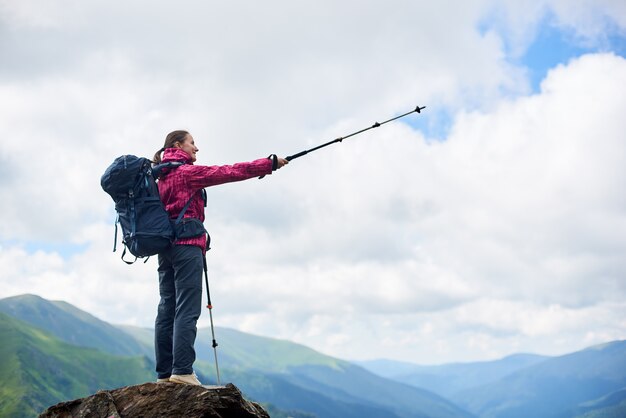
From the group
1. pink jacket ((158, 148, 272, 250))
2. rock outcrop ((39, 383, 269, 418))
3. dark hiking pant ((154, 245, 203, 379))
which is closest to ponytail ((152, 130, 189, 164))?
pink jacket ((158, 148, 272, 250))

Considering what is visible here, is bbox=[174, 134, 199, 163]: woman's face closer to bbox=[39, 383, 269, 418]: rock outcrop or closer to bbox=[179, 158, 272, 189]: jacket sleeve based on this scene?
bbox=[179, 158, 272, 189]: jacket sleeve

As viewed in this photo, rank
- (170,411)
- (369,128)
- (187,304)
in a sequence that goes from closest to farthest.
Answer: (170,411) → (187,304) → (369,128)

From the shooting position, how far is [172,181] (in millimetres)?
10281

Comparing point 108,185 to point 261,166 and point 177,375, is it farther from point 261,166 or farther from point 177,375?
point 177,375

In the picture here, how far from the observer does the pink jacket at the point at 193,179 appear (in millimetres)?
10156

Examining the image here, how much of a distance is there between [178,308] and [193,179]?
89.9 inches

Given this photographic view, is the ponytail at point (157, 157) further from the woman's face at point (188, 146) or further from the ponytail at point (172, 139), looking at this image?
the woman's face at point (188, 146)

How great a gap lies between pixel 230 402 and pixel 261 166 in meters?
4.08

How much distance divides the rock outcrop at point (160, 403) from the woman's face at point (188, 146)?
13.4 ft

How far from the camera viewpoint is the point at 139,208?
9.91 metres

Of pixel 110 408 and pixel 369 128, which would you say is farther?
pixel 369 128

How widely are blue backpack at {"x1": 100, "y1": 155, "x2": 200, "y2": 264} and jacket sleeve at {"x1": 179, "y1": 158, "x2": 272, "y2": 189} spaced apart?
25.0 inches

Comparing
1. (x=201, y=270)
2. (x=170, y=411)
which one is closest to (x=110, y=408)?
(x=170, y=411)

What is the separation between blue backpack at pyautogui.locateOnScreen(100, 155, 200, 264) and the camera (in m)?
9.78
